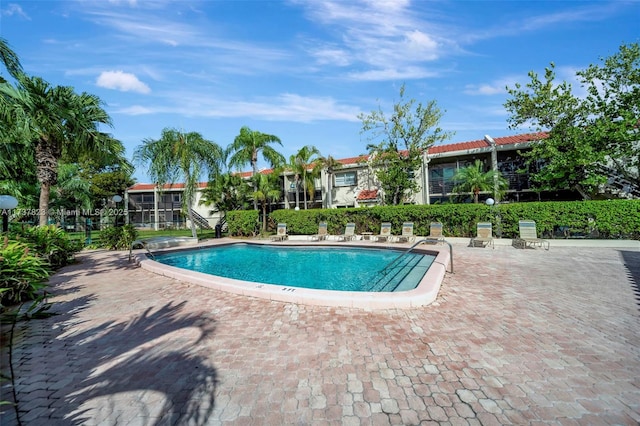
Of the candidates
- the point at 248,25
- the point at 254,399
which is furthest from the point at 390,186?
the point at 254,399

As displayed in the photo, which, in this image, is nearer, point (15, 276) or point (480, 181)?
point (15, 276)

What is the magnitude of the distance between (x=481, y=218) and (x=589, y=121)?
28.8 ft

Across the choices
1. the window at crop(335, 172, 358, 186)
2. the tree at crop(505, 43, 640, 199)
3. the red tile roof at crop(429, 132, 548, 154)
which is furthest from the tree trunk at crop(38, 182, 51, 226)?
the tree at crop(505, 43, 640, 199)

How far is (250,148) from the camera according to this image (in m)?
22.4

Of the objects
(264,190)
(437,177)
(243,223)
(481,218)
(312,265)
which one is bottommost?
(312,265)

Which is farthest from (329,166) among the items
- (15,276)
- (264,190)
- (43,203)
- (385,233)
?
(15,276)

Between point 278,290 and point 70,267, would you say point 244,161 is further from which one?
point 278,290

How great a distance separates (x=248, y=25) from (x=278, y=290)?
401 inches

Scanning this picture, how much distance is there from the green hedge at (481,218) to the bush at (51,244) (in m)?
11.7

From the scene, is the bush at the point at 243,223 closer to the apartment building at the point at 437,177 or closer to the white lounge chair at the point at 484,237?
the apartment building at the point at 437,177

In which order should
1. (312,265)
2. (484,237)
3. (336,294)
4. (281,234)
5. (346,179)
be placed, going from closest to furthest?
1. (336,294)
2. (312,265)
3. (484,237)
4. (281,234)
5. (346,179)

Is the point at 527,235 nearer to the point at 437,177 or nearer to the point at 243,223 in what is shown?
the point at 437,177

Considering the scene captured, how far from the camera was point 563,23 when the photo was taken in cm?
1159

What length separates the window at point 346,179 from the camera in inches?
1082
